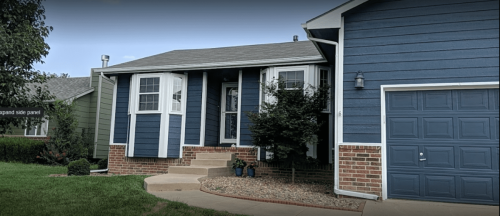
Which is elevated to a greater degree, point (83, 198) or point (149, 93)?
point (149, 93)

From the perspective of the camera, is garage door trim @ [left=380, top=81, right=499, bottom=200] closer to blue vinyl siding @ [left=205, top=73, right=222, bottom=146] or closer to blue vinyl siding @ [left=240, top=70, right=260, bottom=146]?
blue vinyl siding @ [left=240, top=70, right=260, bottom=146]

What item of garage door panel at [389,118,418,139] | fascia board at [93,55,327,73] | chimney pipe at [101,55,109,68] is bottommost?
garage door panel at [389,118,418,139]

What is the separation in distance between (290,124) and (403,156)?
217cm

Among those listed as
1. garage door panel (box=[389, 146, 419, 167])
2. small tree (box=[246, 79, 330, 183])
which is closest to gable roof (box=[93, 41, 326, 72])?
small tree (box=[246, 79, 330, 183])

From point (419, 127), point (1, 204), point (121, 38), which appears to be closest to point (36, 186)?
point (1, 204)

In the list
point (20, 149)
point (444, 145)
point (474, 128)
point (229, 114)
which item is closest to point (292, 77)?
point (229, 114)

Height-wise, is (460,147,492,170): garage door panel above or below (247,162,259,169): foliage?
above

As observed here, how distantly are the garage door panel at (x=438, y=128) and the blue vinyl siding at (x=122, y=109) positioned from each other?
25.8 feet

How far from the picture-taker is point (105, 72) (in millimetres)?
10820

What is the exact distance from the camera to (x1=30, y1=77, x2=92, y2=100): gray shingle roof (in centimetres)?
1550

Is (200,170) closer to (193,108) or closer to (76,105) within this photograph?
(193,108)

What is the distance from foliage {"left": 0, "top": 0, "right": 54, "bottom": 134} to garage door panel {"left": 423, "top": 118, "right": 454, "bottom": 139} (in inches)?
355

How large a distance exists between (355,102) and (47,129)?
13.3 meters

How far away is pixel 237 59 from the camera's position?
10.1m
